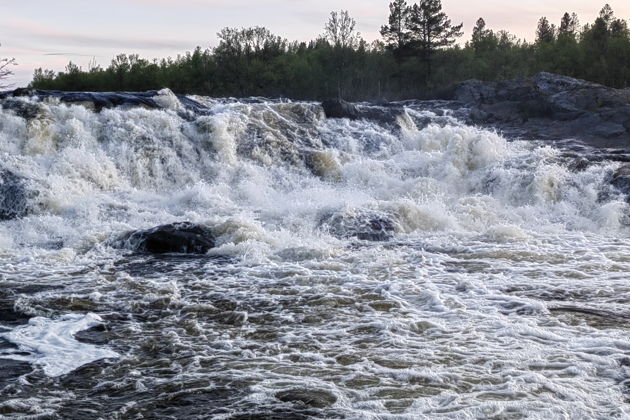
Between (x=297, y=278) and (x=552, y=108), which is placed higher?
(x=552, y=108)

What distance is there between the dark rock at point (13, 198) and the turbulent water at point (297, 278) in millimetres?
274

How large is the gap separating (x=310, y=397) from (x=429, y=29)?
40.7 m

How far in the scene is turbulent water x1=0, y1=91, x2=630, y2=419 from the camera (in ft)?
17.5

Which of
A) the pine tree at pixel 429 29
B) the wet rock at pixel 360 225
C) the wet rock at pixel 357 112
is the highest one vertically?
the pine tree at pixel 429 29

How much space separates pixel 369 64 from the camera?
47.4 meters

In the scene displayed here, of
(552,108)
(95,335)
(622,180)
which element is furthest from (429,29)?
(95,335)

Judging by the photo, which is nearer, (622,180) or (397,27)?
(622,180)

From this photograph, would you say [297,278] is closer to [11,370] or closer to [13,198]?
[11,370]

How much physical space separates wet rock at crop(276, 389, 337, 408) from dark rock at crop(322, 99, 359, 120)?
16.9 m

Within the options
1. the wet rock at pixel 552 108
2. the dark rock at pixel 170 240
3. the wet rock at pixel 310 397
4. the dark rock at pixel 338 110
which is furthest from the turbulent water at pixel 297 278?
the wet rock at pixel 552 108

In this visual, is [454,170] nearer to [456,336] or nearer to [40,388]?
[456,336]

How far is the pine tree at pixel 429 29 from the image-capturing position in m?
42.9

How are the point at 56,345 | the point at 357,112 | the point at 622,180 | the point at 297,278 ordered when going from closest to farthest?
the point at 56,345 < the point at 297,278 < the point at 622,180 < the point at 357,112

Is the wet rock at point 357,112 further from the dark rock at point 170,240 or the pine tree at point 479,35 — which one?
the pine tree at point 479,35
